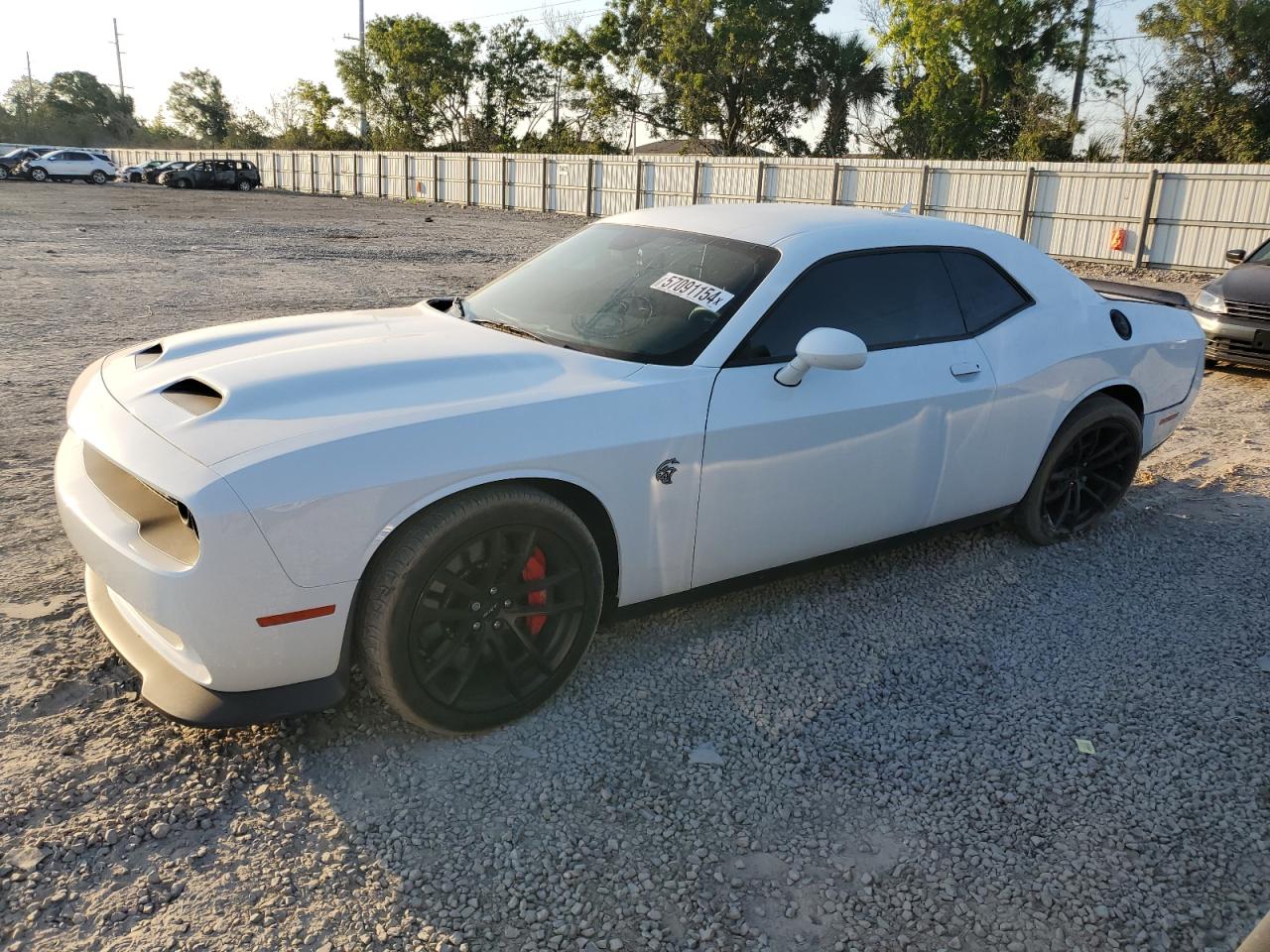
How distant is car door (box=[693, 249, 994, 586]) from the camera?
10.6 feet

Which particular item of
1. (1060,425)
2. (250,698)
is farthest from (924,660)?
(250,698)

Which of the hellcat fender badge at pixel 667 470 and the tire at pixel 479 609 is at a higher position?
the hellcat fender badge at pixel 667 470

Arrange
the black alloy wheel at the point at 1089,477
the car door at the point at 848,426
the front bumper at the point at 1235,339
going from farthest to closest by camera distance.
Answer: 1. the front bumper at the point at 1235,339
2. the black alloy wheel at the point at 1089,477
3. the car door at the point at 848,426

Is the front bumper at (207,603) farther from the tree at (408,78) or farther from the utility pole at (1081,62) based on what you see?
the tree at (408,78)

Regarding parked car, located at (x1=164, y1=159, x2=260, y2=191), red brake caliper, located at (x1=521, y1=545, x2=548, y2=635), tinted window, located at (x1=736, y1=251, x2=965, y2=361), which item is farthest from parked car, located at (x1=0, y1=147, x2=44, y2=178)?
red brake caliper, located at (x1=521, y1=545, x2=548, y2=635)

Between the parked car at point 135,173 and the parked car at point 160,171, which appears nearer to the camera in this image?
the parked car at point 160,171

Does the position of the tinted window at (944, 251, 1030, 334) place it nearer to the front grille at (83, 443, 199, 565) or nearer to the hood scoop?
the hood scoop

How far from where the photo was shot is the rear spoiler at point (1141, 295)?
504 centimetres

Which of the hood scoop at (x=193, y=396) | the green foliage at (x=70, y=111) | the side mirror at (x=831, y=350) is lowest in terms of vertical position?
the hood scoop at (x=193, y=396)

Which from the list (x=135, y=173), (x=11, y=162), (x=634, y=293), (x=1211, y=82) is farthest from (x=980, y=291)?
(x=135, y=173)

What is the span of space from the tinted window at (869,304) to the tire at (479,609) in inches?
38.4

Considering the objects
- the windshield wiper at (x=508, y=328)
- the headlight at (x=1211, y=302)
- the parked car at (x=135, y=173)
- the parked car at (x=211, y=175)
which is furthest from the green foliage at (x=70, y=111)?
the windshield wiper at (x=508, y=328)

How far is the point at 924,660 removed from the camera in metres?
3.54

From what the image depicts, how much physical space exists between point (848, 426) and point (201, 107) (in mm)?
105972
